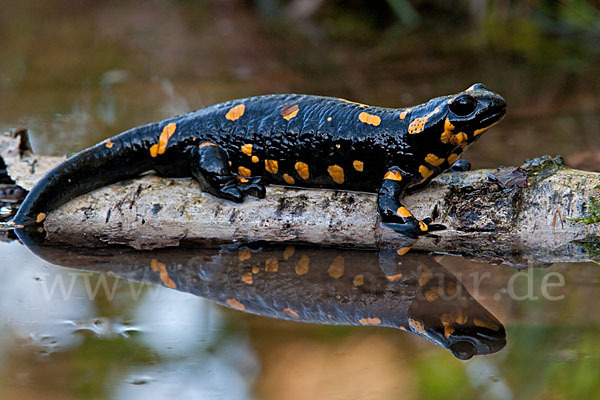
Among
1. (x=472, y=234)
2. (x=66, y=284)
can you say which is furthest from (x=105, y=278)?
(x=472, y=234)

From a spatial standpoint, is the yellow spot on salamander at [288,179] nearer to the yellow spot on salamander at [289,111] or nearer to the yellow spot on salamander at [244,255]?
the yellow spot on salamander at [289,111]

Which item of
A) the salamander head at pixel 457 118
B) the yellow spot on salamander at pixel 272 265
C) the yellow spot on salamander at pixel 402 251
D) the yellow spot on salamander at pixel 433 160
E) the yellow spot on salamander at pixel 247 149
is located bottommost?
the yellow spot on salamander at pixel 272 265

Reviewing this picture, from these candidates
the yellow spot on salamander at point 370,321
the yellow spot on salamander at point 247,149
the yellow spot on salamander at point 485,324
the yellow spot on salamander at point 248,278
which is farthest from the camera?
the yellow spot on salamander at point 247,149

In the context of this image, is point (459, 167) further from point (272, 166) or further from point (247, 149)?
point (247, 149)

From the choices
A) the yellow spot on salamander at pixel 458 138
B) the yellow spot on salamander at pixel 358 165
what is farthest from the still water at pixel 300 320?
the yellow spot on salamander at pixel 458 138

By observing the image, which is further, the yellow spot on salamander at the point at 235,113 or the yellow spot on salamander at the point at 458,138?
the yellow spot on salamander at the point at 235,113

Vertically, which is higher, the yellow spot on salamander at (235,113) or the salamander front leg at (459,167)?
the yellow spot on salamander at (235,113)

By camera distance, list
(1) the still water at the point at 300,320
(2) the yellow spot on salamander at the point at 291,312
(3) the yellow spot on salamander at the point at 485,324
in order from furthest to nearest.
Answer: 1. (2) the yellow spot on salamander at the point at 291,312
2. (3) the yellow spot on salamander at the point at 485,324
3. (1) the still water at the point at 300,320

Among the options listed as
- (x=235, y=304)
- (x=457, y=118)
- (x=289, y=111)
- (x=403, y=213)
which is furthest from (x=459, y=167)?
(x=235, y=304)

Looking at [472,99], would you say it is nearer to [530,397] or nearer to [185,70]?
[530,397]
